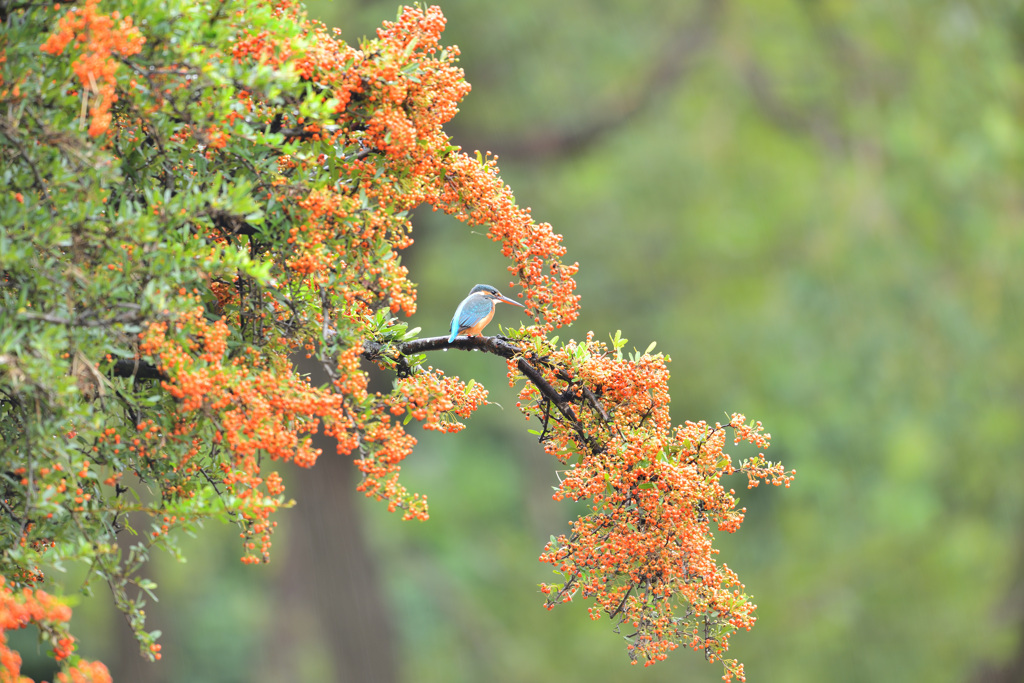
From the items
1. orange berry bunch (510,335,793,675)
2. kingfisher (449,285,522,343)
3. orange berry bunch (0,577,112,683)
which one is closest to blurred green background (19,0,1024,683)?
kingfisher (449,285,522,343)

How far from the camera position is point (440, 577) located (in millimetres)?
22594

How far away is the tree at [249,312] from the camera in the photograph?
11.5 feet

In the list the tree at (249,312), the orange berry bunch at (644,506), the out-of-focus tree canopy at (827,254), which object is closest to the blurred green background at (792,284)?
the out-of-focus tree canopy at (827,254)

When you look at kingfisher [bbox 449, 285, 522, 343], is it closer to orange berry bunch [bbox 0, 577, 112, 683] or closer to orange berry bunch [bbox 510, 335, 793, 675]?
orange berry bunch [bbox 510, 335, 793, 675]

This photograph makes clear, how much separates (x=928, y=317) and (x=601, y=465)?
10900 mm

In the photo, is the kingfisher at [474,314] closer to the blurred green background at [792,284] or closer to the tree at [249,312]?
the tree at [249,312]

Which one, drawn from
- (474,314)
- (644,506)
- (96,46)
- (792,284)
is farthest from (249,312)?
(792,284)

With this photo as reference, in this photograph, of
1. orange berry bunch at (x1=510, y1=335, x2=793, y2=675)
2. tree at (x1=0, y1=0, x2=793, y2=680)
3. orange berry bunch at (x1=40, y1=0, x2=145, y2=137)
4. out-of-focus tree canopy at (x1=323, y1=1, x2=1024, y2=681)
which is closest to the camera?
orange berry bunch at (x1=40, y1=0, x2=145, y2=137)

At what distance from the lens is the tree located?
3.51m

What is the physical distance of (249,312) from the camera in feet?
13.5

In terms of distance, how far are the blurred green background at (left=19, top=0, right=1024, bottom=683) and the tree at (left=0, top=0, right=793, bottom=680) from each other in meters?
8.20

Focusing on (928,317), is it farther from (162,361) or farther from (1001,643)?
(162,361)

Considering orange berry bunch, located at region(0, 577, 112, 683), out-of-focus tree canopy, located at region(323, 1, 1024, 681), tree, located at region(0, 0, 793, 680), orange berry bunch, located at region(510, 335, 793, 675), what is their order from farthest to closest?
out-of-focus tree canopy, located at region(323, 1, 1024, 681)
orange berry bunch, located at region(510, 335, 793, 675)
tree, located at region(0, 0, 793, 680)
orange berry bunch, located at region(0, 577, 112, 683)

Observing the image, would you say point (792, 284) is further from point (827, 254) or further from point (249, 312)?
point (249, 312)
